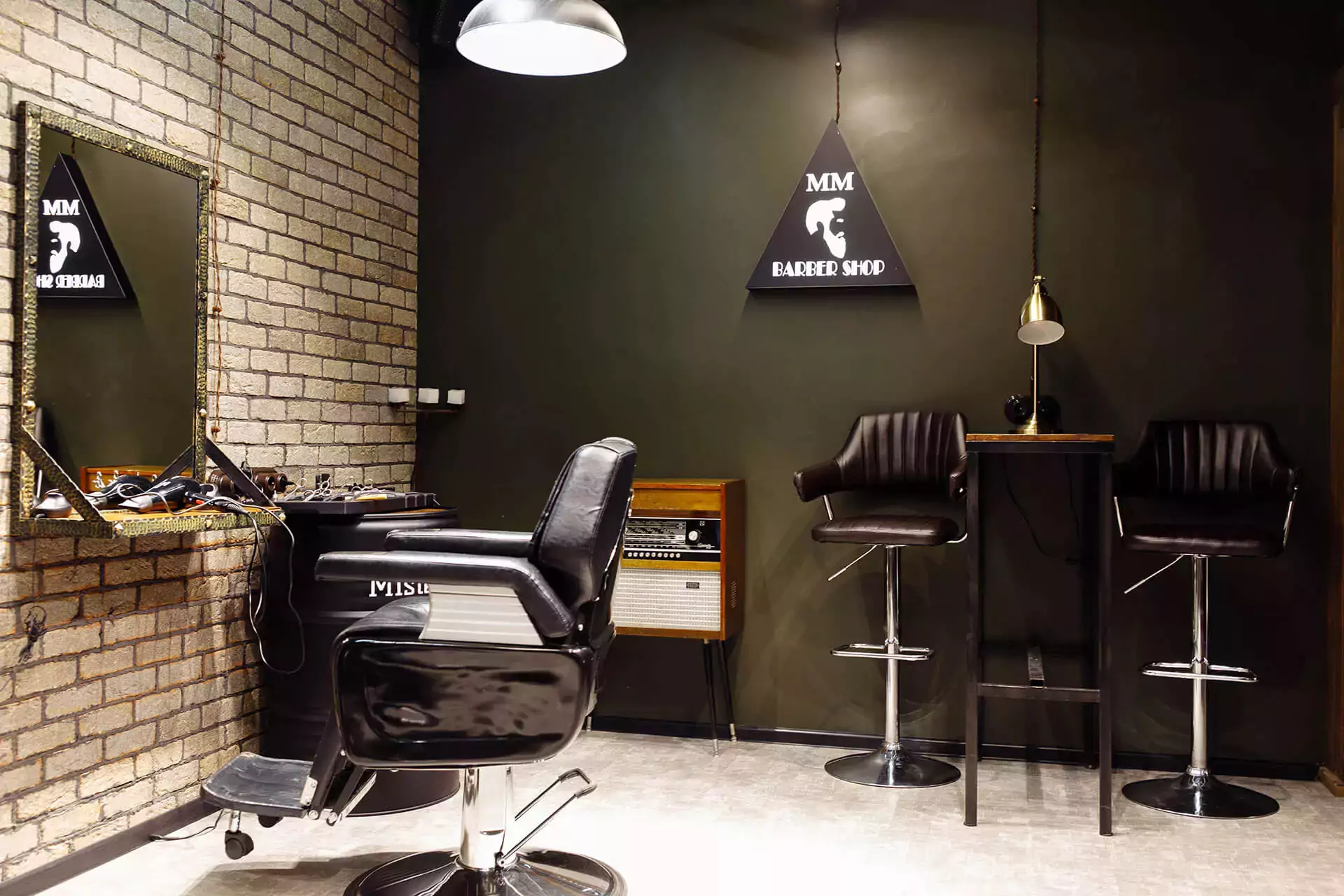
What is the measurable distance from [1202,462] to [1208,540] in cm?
53

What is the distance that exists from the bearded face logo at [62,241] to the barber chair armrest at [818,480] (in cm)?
242

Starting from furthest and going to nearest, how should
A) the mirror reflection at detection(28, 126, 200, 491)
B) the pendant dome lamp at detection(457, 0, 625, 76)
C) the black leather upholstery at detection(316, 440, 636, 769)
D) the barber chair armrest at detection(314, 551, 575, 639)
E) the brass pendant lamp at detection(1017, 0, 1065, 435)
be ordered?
the brass pendant lamp at detection(1017, 0, 1065, 435) → the pendant dome lamp at detection(457, 0, 625, 76) → the mirror reflection at detection(28, 126, 200, 491) → the black leather upholstery at detection(316, 440, 636, 769) → the barber chair armrest at detection(314, 551, 575, 639)

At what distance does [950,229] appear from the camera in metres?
4.39

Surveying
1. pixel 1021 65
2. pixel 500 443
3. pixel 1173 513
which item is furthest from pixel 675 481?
pixel 1021 65

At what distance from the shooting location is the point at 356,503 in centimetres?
360

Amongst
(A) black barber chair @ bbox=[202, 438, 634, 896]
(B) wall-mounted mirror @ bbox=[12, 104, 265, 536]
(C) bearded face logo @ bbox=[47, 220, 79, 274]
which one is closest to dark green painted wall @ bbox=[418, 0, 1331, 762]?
(B) wall-mounted mirror @ bbox=[12, 104, 265, 536]

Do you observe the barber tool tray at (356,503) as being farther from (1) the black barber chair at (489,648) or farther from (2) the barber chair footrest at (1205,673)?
(2) the barber chair footrest at (1205,673)

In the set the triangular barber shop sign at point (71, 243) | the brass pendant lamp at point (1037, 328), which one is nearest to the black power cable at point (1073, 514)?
the brass pendant lamp at point (1037, 328)

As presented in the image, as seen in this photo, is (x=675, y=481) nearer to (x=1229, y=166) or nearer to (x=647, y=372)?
(x=647, y=372)

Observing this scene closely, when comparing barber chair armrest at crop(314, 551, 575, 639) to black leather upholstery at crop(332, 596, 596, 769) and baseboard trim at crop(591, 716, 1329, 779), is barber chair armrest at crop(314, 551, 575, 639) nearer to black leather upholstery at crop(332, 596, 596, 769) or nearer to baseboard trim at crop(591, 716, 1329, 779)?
black leather upholstery at crop(332, 596, 596, 769)

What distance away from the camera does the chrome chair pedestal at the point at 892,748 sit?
3.93 metres

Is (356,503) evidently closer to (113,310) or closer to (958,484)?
(113,310)

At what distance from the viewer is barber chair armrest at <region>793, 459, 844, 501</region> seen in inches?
158

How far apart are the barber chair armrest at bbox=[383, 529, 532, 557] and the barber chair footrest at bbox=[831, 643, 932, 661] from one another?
1.60 meters
